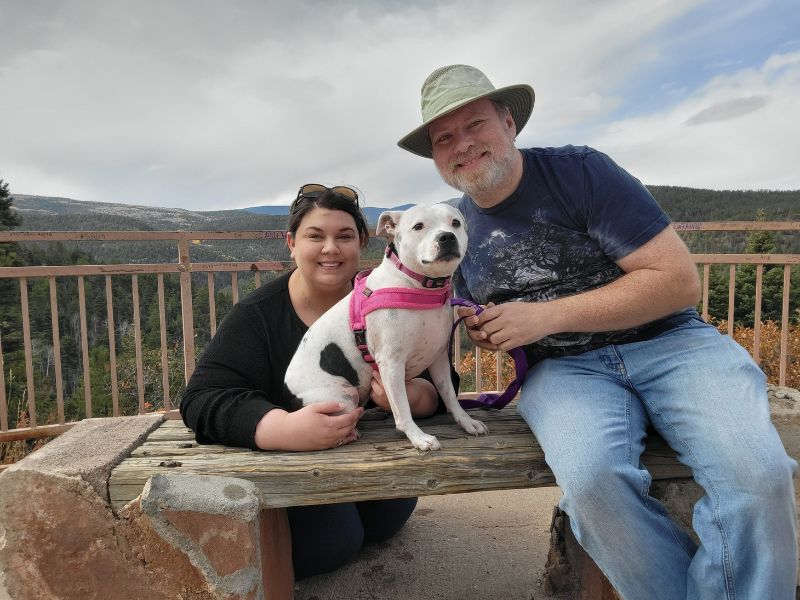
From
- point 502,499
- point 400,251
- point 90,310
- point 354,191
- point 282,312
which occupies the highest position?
point 354,191

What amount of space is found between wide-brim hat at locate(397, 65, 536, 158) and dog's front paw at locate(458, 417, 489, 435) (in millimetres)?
1257

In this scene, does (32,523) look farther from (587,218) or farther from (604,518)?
(587,218)

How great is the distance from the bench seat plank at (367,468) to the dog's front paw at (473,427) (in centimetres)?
5

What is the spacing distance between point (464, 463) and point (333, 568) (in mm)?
1324

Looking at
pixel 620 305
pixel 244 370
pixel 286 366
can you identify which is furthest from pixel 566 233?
pixel 244 370

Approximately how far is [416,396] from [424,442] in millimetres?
331

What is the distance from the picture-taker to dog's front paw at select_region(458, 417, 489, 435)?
214 cm

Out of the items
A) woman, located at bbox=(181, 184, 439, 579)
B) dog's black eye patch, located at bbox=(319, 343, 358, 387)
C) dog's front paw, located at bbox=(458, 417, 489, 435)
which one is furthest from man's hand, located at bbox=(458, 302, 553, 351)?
dog's black eye patch, located at bbox=(319, 343, 358, 387)

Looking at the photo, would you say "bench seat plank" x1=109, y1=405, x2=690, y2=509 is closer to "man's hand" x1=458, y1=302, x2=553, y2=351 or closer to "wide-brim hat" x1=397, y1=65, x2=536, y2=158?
"man's hand" x1=458, y1=302, x2=553, y2=351

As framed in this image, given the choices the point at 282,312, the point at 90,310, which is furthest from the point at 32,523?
the point at 90,310

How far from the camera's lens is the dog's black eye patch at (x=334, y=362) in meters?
2.13

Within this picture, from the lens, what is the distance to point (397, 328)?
1981mm

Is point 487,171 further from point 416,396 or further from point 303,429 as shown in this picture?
point 303,429

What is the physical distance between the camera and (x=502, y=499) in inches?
144
